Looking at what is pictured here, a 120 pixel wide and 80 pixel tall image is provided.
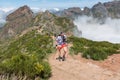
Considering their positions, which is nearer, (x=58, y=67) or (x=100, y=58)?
(x=58, y=67)

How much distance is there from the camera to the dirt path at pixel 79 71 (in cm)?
2378

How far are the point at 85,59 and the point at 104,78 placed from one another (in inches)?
282

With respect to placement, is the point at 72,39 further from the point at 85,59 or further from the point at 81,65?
the point at 81,65

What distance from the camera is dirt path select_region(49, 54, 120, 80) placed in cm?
2378

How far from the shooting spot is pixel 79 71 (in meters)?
25.5

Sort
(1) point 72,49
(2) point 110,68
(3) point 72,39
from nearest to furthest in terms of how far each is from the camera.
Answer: (2) point 110,68, (1) point 72,49, (3) point 72,39

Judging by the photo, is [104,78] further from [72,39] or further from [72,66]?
[72,39]

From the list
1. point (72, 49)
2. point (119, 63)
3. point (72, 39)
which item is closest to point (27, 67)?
point (119, 63)

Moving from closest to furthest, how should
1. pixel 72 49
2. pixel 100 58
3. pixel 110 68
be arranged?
1. pixel 110 68
2. pixel 100 58
3. pixel 72 49

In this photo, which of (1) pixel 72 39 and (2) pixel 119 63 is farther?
(1) pixel 72 39

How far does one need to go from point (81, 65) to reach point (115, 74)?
11.9 feet

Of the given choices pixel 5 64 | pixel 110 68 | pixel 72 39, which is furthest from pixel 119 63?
pixel 72 39

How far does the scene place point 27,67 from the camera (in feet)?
73.5

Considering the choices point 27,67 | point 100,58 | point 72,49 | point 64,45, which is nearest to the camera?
point 27,67
